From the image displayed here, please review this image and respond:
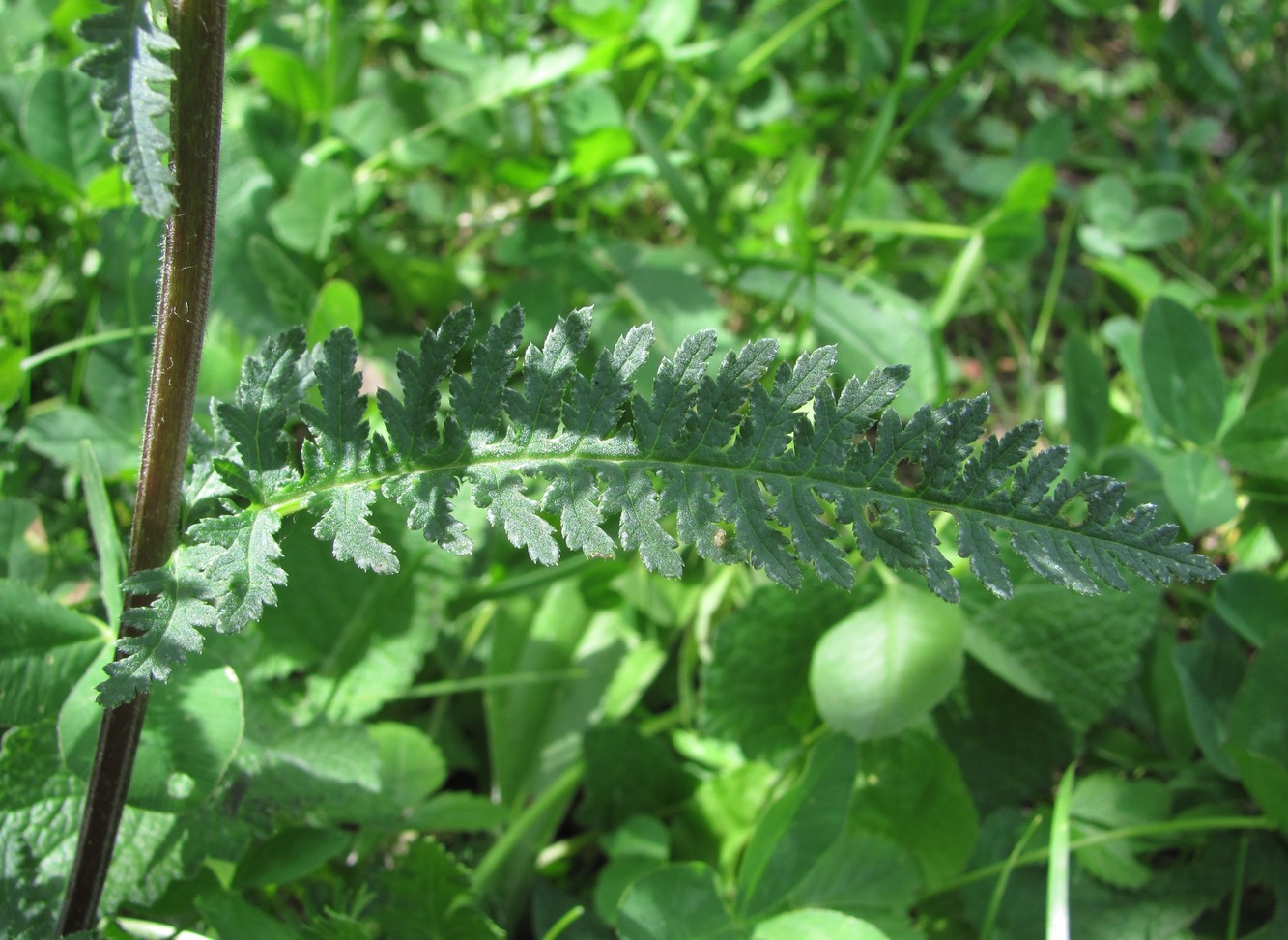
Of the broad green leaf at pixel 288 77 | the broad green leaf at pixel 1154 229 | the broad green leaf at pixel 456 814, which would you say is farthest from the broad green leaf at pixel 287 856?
the broad green leaf at pixel 1154 229

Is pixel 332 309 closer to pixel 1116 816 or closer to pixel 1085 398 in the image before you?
pixel 1085 398

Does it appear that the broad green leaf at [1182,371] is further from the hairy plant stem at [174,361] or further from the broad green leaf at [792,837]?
the hairy plant stem at [174,361]

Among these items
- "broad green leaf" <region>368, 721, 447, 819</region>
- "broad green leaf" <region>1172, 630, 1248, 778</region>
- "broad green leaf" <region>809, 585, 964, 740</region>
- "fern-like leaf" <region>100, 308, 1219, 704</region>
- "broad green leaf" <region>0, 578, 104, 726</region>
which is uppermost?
"fern-like leaf" <region>100, 308, 1219, 704</region>

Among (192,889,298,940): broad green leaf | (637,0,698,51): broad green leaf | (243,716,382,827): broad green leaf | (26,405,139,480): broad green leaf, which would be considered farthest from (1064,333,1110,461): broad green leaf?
(26,405,139,480): broad green leaf

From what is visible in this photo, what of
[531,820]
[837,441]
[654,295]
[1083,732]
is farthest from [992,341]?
[837,441]

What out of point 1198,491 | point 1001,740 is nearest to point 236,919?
point 1001,740

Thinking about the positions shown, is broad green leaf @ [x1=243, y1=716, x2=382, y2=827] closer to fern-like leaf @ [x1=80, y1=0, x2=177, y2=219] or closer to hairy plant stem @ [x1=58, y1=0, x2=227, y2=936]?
hairy plant stem @ [x1=58, y1=0, x2=227, y2=936]
